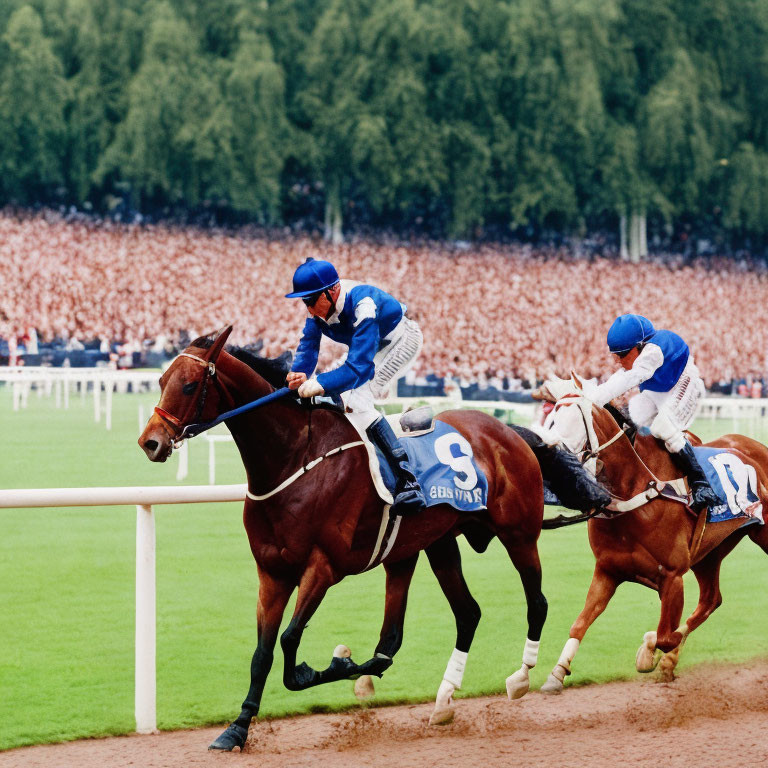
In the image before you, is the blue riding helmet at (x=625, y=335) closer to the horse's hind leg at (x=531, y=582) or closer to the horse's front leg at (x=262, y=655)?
the horse's hind leg at (x=531, y=582)

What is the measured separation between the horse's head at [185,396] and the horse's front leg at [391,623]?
102 cm

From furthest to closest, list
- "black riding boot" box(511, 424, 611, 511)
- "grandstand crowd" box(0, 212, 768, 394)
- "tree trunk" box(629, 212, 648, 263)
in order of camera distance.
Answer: "tree trunk" box(629, 212, 648, 263), "grandstand crowd" box(0, 212, 768, 394), "black riding boot" box(511, 424, 611, 511)

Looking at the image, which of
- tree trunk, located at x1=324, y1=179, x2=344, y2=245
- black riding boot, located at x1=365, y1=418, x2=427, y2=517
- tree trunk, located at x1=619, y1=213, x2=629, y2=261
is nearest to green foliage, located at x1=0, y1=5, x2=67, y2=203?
tree trunk, located at x1=324, y1=179, x2=344, y2=245

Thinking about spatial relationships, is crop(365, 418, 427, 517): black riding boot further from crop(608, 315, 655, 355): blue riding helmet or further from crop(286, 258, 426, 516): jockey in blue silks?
crop(608, 315, 655, 355): blue riding helmet

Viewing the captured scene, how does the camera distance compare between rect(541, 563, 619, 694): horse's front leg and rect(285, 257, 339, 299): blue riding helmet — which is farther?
rect(541, 563, 619, 694): horse's front leg

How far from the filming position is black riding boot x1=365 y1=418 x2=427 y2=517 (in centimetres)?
379

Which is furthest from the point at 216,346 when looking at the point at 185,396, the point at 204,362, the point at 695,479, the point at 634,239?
the point at 634,239

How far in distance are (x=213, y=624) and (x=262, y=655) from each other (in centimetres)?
170

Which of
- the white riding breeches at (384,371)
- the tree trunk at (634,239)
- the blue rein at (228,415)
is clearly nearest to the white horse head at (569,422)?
the white riding breeches at (384,371)

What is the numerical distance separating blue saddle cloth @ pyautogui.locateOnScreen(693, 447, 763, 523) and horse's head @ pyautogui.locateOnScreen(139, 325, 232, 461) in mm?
2221

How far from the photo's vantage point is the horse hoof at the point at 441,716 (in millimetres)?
3883

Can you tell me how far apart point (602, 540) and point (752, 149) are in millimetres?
29629

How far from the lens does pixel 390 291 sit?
23953 mm

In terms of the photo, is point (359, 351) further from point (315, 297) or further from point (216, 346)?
point (216, 346)
